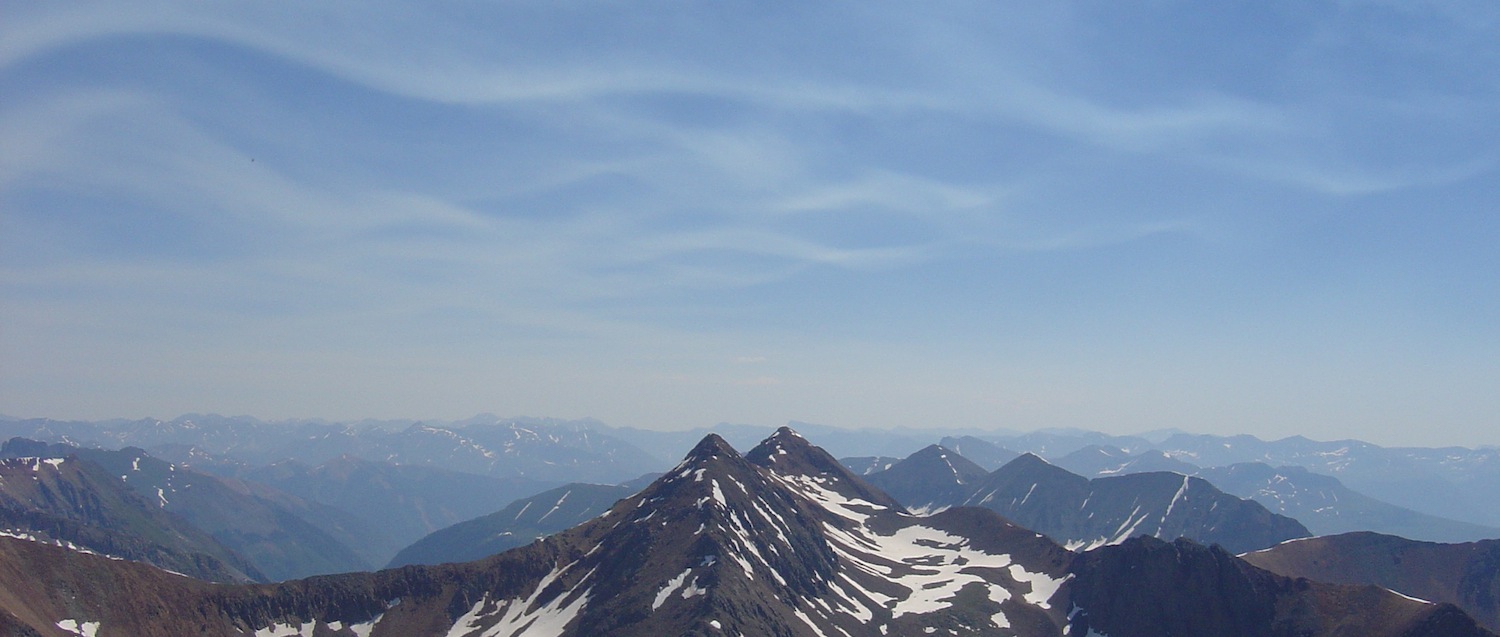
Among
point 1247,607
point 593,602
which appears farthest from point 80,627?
point 1247,607

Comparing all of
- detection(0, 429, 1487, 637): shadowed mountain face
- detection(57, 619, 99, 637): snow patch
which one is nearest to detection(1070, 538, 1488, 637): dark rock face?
detection(0, 429, 1487, 637): shadowed mountain face

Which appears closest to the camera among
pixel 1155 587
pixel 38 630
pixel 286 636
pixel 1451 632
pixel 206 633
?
pixel 38 630

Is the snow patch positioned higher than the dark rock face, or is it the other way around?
the dark rock face

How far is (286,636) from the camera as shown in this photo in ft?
547

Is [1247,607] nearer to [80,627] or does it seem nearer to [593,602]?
[593,602]

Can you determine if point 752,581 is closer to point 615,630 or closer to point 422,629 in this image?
point 615,630

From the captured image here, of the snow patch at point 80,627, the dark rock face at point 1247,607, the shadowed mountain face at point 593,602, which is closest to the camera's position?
the snow patch at point 80,627

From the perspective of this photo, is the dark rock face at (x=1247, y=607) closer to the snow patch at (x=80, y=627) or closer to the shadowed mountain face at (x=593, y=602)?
the shadowed mountain face at (x=593, y=602)

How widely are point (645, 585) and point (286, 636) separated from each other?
2755 inches

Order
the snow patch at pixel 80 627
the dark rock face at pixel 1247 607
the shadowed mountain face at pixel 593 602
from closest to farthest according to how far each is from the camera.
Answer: the snow patch at pixel 80 627 < the shadowed mountain face at pixel 593 602 < the dark rock face at pixel 1247 607

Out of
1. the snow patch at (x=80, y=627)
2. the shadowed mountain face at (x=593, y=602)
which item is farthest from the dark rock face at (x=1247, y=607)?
the snow patch at (x=80, y=627)

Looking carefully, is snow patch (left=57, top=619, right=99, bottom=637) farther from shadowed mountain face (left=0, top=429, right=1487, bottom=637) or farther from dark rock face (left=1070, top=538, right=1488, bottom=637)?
dark rock face (left=1070, top=538, right=1488, bottom=637)

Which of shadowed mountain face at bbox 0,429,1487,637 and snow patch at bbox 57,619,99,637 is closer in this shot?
snow patch at bbox 57,619,99,637

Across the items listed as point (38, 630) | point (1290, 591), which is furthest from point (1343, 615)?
point (38, 630)
